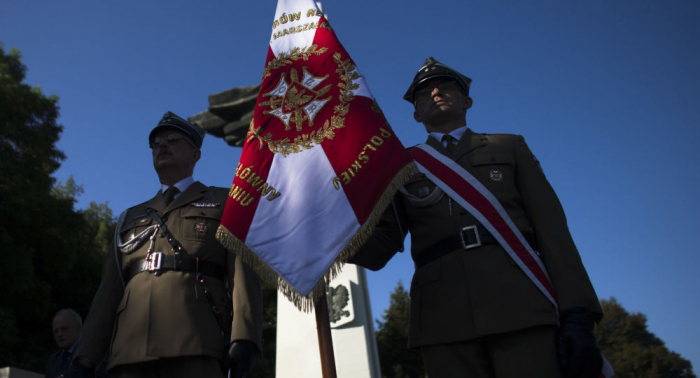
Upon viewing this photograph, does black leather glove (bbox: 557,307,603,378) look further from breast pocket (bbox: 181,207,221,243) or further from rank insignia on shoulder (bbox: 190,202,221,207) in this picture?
rank insignia on shoulder (bbox: 190,202,221,207)

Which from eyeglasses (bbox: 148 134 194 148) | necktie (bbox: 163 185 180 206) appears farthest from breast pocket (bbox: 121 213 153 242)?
eyeglasses (bbox: 148 134 194 148)

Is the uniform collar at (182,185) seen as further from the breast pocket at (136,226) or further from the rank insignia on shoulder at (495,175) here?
the rank insignia on shoulder at (495,175)

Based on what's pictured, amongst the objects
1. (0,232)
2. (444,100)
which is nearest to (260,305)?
(444,100)

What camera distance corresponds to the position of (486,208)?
2.70m

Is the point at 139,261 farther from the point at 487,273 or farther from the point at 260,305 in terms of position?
the point at 487,273

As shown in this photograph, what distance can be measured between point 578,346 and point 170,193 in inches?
90.8

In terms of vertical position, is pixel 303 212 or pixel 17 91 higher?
pixel 17 91

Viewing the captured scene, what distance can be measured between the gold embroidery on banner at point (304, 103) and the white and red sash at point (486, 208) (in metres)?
0.57

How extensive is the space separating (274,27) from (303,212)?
1452mm

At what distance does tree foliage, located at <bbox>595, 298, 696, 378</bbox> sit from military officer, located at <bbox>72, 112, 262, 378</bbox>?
20353 mm

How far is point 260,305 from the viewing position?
9.75ft

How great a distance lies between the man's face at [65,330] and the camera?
5945 millimetres

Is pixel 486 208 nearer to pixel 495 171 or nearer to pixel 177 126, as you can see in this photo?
pixel 495 171

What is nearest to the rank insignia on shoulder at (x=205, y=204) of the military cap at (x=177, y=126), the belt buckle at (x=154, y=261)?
the belt buckle at (x=154, y=261)
